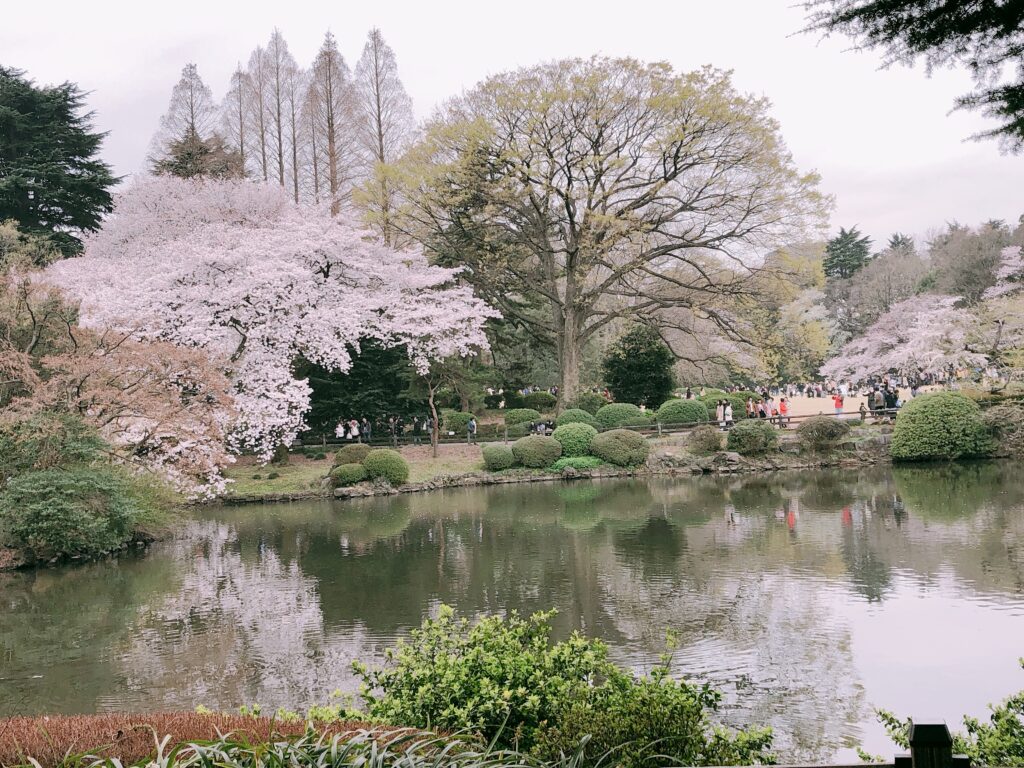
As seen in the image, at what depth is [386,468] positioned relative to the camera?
73.9ft

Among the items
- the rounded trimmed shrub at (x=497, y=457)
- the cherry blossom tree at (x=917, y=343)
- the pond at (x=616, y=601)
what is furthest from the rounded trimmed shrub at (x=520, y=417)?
the cherry blossom tree at (x=917, y=343)

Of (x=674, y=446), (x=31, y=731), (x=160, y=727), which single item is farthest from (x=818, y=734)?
(x=674, y=446)

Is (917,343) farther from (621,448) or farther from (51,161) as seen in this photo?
(51,161)

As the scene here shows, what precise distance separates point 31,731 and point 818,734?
502cm

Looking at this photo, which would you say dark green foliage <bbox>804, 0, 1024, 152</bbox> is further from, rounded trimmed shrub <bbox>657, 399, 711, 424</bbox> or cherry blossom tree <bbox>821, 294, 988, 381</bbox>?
cherry blossom tree <bbox>821, 294, 988, 381</bbox>

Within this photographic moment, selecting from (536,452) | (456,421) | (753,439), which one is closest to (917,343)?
(753,439)

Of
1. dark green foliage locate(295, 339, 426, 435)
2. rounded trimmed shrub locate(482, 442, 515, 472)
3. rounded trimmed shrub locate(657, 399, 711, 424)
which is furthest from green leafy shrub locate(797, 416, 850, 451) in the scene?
dark green foliage locate(295, 339, 426, 435)

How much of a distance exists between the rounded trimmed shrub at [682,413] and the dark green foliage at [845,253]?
36.8 m

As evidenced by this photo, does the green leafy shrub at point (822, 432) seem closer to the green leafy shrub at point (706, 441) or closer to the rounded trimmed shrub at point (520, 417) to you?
the green leafy shrub at point (706, 441)

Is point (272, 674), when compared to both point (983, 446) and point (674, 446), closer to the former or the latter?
point (674, 446)

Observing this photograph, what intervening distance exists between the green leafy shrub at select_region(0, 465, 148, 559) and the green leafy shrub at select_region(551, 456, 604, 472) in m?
12.7

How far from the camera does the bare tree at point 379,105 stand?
113 ft

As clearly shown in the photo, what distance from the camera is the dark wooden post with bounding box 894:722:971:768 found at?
2197 millimetres

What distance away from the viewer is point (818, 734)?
19.1 feet
